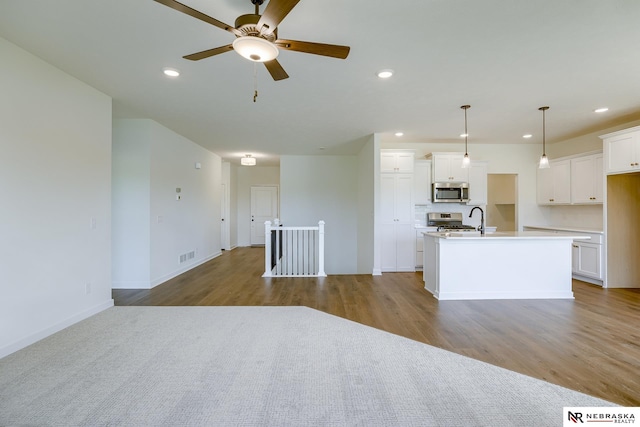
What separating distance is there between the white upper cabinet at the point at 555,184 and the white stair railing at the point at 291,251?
4.78m

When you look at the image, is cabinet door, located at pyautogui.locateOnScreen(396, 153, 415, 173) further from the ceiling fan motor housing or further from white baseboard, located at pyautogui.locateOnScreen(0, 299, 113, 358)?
white baseboard, located at pyautogui.locateOnScreen(0, 299, 113, 358)

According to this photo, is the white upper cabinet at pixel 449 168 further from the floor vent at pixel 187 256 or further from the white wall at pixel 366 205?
the floor vent at pixel 187 256

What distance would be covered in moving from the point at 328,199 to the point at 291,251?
5.71ft

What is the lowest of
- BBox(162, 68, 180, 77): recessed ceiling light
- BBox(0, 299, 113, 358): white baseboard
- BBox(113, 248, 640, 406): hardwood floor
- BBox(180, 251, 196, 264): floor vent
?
BBox(113, 248, 640, 406): hardwood floor

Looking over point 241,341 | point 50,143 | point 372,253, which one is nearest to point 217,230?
point 372,253

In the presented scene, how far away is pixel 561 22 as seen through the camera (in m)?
2.22

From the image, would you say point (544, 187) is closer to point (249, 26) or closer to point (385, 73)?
point (385, 73)

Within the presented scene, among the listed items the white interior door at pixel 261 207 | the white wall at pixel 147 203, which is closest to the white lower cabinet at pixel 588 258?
the white wall at pixel 147 203

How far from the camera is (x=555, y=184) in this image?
18.9 feet

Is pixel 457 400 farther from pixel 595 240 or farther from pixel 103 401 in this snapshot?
pixel 595 240

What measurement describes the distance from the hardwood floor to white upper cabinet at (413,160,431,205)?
170 centimetres

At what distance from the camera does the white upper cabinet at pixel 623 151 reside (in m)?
4.16

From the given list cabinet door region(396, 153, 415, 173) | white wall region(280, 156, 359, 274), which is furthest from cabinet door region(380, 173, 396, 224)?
white wall region(280, 156, 359, 274)

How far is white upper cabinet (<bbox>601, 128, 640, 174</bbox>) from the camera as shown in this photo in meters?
4.16
